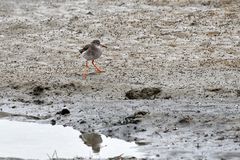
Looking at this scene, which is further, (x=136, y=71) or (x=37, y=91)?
(x=136, y=71)

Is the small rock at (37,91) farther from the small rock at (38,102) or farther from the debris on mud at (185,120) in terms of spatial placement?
the debris on mud at (185,120)

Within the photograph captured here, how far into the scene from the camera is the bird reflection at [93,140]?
10166mm

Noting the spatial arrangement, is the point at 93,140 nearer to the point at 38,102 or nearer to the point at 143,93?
the point at 143,93

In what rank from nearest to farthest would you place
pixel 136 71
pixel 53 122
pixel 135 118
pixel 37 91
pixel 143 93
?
pixel 135 118 < pixel 53 122 < pixel 143 93 < pixel 37 91 < pixel 136 71

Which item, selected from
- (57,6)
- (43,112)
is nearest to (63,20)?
(57,6)

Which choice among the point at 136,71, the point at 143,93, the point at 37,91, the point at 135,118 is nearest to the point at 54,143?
the point at 135,118

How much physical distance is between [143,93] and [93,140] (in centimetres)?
211

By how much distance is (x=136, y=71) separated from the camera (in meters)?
14.4

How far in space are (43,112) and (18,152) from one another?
83.9 inches

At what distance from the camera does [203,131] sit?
1027 cm

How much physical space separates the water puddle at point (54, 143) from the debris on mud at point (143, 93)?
1656 mm

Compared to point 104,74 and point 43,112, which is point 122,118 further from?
point 104,74

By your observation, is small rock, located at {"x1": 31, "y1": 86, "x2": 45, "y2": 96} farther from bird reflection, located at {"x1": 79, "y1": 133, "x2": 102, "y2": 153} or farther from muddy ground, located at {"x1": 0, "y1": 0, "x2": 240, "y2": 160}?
bird reflection, located at {"x1": 79, "y1": 133, "x2": 102, "y2": 153}

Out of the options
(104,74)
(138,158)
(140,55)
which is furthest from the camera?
(140,55)
